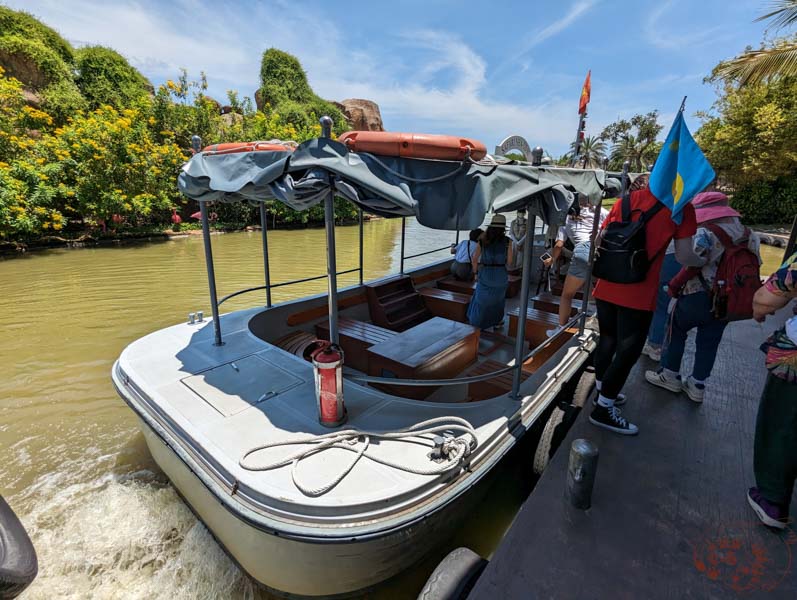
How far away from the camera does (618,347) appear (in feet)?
8.83

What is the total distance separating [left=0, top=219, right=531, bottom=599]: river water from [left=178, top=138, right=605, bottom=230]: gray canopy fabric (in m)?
2.30

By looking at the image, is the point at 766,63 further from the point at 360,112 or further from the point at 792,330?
the point at 360,112

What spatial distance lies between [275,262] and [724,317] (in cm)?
1295

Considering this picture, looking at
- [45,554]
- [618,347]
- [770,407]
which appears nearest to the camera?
[770,407]

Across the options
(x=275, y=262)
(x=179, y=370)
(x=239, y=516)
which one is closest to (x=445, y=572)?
(x=239, y=516)

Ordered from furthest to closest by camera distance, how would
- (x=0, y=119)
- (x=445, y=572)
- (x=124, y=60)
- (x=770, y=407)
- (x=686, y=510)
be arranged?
1. (x=124, y=60)
2. (x=0, y=119)
3. (x=686, y=510)
4. (x=445, y=572)
5. (x=770, y=407)

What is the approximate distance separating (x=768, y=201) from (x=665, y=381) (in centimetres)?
2847

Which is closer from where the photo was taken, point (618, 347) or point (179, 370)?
point (618, 347)

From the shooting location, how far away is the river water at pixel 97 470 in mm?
2779

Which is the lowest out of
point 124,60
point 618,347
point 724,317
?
point 618,347

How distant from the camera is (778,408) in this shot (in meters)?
1.86

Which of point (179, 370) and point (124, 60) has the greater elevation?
point (124, 60)

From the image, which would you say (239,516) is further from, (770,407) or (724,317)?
(724,317)

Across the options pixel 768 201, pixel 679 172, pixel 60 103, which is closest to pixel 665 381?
pixel 679 172
